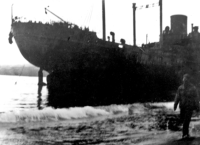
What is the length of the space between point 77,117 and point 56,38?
19.8 meters

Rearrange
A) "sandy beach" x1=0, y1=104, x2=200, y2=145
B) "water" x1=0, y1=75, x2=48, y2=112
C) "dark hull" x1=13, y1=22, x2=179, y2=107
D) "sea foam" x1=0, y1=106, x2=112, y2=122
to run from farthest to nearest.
Result: 1. "dark hull" x1=13, y1=22, x2=179, y2=107
2. "water" x1=0, y1=75, x2=48, y2=112
3. "sea foam" x1=0, y1=106, x2=112, y2=122
4. "sandy beach" x1=0, y1=104, x2=200, y2=145

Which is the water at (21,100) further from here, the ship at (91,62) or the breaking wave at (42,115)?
the breaking wave at (42,115)

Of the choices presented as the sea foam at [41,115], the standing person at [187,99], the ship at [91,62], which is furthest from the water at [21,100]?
the standing person at [187,99]

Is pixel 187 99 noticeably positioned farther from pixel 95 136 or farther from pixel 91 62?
pixel 91 62

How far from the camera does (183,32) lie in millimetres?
41438

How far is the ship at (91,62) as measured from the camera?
30047mm

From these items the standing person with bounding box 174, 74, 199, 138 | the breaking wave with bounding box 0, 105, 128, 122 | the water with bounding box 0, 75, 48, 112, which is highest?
the standing person with bounding box 174, 74, 199, 138

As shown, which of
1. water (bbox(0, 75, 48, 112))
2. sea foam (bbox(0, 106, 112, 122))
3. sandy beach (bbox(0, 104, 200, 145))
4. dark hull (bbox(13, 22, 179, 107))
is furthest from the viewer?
dark hull (bbox(13, 22, 179, 107))

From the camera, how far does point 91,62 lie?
2977 centimetres

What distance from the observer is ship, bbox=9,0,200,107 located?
30.0 metres

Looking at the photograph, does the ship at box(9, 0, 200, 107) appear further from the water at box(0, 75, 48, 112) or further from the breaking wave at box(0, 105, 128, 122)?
the breaking wave at box(0, 105, 128, 122)

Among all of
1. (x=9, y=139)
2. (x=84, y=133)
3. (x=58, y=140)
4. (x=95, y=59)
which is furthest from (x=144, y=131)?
(x=95, y=59)

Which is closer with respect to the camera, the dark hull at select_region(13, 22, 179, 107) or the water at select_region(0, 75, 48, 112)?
the water at select_region(0, 75, 48, 112)

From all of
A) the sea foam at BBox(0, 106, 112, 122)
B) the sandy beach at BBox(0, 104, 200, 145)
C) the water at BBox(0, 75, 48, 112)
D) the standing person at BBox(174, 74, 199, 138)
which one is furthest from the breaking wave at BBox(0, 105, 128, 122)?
the standing person at BBox(174, 74, 199, 138)
